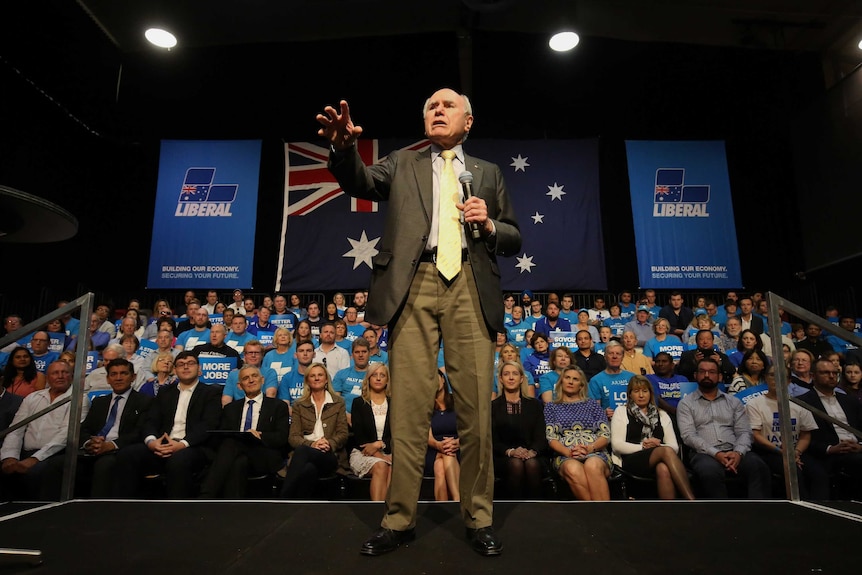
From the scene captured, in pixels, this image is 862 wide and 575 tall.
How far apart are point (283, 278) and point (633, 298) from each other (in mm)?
5941

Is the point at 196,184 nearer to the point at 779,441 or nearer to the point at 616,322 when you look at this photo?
the point at 616,322

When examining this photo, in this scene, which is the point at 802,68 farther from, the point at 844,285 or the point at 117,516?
the point at 117,516

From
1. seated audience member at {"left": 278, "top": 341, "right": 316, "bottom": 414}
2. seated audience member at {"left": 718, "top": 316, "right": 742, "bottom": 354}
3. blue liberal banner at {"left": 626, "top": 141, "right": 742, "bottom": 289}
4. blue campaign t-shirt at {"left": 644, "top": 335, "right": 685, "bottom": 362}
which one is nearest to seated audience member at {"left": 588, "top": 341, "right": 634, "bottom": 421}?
blue campaign t-shirt at {"left": 644, "top": 335, "right": 685, "bottom": 362}

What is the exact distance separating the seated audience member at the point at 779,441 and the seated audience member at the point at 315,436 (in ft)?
10.1

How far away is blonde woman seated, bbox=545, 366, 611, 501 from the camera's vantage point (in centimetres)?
358

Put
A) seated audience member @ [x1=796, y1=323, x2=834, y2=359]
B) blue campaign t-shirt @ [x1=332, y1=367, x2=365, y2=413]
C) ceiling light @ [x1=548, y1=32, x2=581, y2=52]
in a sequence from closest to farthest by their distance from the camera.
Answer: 1. blue campaign t-shirt @ [x1=332, y1=367, x2=365, y2=413]
2. seated audience member @ [x1=796, y1=323, x2=834, y2=359]
3. ceiling light @ [x1=548, y1=32, x2=581, y2=52]

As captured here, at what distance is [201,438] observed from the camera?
390cm

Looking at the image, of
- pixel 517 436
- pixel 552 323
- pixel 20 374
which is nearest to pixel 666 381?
pixel 517 436

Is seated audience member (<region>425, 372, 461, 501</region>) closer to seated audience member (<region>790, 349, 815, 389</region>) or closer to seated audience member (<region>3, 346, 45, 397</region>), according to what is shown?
seated audience member (<region>790, 349, 815, 389</region>)

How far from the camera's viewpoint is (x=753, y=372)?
463cm

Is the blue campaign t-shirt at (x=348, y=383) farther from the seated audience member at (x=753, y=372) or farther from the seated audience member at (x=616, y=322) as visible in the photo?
the seated audience member at (x=616, y=322)

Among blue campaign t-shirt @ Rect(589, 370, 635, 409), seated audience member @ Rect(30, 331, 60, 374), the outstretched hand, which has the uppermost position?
the outstretched hand

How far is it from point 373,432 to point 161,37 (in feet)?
21.9

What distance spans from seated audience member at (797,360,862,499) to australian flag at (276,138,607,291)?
4277 millimetres
